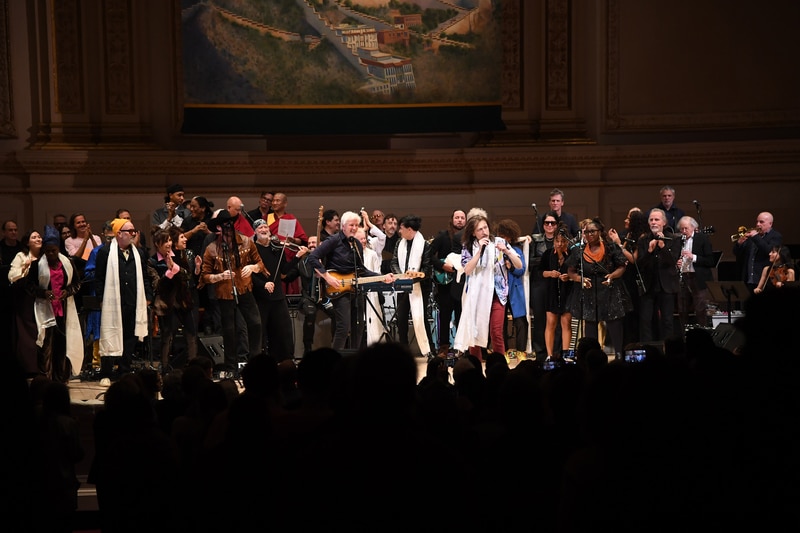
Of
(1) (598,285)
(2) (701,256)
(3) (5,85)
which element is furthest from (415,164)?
(3) (5,85)

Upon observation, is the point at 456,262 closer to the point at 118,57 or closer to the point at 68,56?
the point at 118,57

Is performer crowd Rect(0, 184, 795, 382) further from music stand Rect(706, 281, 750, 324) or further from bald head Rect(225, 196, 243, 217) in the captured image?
music stand Rect(706, 281, 750, 324)

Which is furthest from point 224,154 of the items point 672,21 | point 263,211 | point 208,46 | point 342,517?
point 342,517

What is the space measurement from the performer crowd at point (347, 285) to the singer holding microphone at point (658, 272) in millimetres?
16

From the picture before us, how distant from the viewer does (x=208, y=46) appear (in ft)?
50.7

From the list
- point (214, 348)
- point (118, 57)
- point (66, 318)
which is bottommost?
point (214, 348)

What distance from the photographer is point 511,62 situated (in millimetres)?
15680

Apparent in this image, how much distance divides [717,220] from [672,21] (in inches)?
123

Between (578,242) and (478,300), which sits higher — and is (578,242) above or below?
above

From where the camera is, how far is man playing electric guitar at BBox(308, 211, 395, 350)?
11172 millimetres

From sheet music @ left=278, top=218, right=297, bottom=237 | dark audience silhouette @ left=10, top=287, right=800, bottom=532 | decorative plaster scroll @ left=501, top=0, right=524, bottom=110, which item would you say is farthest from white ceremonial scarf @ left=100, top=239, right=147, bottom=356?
decorative plaster scroll @ left=501, top=0, right=524, bottom=110

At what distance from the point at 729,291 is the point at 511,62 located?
20.3ft

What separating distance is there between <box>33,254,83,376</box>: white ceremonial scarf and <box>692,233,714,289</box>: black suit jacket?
711 centimetres

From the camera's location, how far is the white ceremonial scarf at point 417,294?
1186 cm
